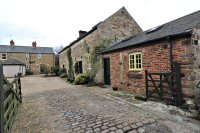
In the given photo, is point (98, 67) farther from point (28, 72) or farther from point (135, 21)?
point (28, 72)

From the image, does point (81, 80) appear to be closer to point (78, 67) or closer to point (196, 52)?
point (78, 67)

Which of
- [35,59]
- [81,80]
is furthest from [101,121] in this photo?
[35,59]

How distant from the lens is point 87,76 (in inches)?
600

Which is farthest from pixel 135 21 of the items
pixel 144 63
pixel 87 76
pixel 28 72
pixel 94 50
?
pixel 28 72

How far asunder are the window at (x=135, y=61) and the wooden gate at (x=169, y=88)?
5.45 ft

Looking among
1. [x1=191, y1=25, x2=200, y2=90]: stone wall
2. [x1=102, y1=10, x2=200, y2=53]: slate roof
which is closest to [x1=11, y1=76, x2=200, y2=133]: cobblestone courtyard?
[x1=191, y1=25, x2=200, y2=90]: stone wall

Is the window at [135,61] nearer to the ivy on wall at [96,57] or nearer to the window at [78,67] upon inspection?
the ivy on wall at [96,57]

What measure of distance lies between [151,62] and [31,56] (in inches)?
1416

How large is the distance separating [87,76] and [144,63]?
25.9 feet

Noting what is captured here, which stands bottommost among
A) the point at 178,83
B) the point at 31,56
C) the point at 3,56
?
the point at 178,83

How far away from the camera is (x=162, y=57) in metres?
7.22

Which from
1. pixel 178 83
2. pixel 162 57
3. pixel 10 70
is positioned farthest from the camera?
pixel 10 70

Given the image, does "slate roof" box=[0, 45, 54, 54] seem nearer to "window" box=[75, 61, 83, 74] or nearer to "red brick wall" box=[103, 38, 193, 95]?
"window" box=[75, 61, 83, 74]

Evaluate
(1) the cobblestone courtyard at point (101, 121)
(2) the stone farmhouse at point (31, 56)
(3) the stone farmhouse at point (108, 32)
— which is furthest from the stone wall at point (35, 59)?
(1) the cobblestone courtyard at point (101, 121)
